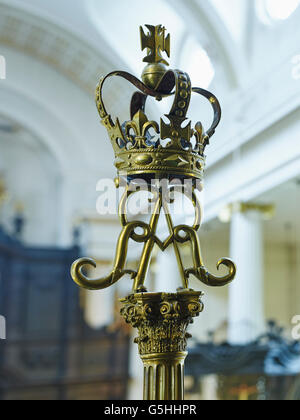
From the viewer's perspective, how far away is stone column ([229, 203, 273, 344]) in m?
10.1

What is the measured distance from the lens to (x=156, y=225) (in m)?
1.38

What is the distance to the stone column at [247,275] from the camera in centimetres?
1008

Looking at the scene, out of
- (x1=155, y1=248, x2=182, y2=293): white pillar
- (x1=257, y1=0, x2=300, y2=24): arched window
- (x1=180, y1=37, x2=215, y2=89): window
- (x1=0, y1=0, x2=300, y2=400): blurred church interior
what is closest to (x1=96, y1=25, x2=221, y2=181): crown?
(x1=180, y1=37, x2=215, y2=89): window

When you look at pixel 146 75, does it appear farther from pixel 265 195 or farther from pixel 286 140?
pixel 265 195

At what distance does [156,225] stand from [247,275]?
9135 millimetres

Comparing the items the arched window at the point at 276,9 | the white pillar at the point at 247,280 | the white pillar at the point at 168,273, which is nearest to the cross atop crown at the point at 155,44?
the arched window at the point at 276,9

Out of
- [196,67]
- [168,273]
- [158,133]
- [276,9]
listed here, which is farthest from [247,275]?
[158,133]

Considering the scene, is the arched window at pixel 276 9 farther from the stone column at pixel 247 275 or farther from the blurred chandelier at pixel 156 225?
the blurred chandelier at pixel 156 225

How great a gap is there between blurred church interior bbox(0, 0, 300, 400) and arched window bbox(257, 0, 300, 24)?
29mm

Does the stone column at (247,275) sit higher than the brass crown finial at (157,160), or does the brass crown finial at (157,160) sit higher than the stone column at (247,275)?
the stone column at (247,275)

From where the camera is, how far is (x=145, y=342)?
1.35 meters

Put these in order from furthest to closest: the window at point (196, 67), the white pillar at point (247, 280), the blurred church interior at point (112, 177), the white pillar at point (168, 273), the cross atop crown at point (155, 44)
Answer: the white pillar at point (168, 273)
the white pillar at point (247, 280)
the blurred church interior at point (112, 177)
the window at point (196, 67)
the cross atop crown at point (155, 44)

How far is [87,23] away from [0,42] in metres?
2.52

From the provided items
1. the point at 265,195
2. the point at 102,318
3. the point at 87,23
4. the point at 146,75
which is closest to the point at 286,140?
the point at 265,195
